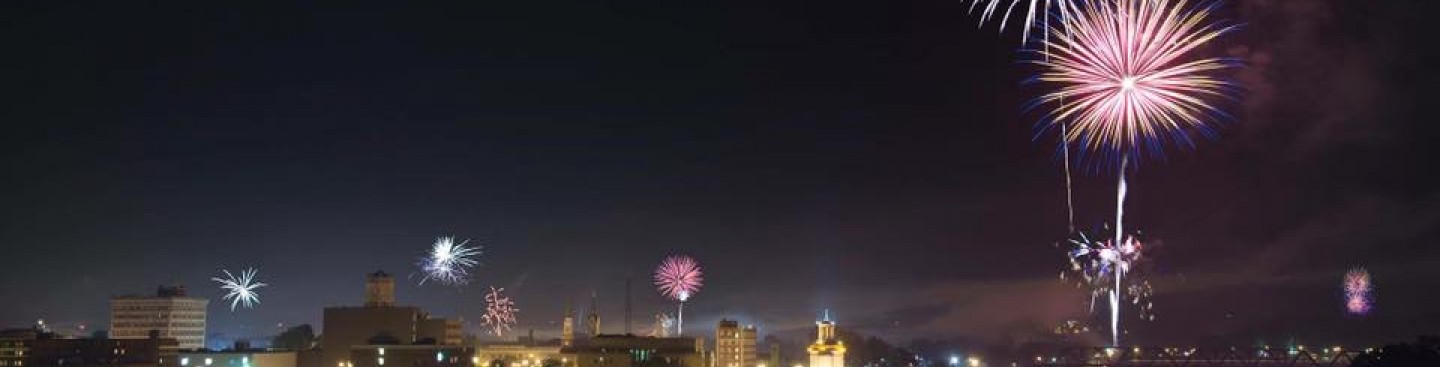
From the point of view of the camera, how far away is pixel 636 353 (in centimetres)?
17375

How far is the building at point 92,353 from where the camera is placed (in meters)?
170

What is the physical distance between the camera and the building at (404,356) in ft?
549

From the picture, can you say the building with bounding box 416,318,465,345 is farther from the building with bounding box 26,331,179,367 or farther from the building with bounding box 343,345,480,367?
the building with bounding box 26,331,179,367

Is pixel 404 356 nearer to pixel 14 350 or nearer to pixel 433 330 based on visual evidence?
pixel 433 330

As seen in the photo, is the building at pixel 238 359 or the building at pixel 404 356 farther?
the building at pixel 238 359

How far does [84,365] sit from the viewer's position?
6634 inches

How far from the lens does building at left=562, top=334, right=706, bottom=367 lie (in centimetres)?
17138

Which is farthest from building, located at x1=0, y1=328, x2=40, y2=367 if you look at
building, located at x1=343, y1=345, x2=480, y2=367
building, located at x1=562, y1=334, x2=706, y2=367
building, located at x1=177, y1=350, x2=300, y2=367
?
building, located at x1=562, y1=334, x2=706, y2=367

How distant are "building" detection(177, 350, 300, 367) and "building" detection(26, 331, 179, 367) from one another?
366cm

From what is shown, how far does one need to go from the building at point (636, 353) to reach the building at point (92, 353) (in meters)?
62.5

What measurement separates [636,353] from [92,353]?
7613 centimetres


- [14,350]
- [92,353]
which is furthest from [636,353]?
[14,350]

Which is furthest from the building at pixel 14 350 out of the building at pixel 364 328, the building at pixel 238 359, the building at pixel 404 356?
the building at pixel 404 356

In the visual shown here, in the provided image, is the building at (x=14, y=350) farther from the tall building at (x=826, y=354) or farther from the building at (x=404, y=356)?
the tall building at (x=826, y=354)
